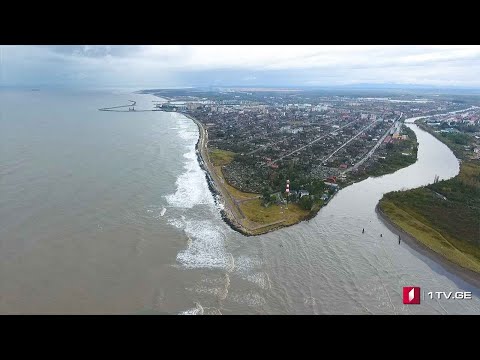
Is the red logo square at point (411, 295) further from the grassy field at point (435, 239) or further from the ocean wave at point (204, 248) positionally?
the ocean wave at point (204, 248)

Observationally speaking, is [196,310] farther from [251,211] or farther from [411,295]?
[251,211]

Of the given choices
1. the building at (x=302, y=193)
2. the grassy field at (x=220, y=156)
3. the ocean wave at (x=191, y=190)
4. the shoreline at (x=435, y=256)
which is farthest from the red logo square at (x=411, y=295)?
the grassy field at (x=220, y=156)

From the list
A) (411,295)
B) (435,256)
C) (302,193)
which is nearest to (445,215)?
(435,256)

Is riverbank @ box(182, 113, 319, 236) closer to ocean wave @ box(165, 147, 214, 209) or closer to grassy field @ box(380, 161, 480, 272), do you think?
ocean wave @ box(165, 147, 214, 209)

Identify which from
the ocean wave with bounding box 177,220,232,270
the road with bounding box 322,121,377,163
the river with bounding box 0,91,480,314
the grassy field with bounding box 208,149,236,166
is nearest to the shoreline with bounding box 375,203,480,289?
the river with bounding box 0,91,480,314

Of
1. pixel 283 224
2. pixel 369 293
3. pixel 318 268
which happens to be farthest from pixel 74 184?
pixel 369 293
